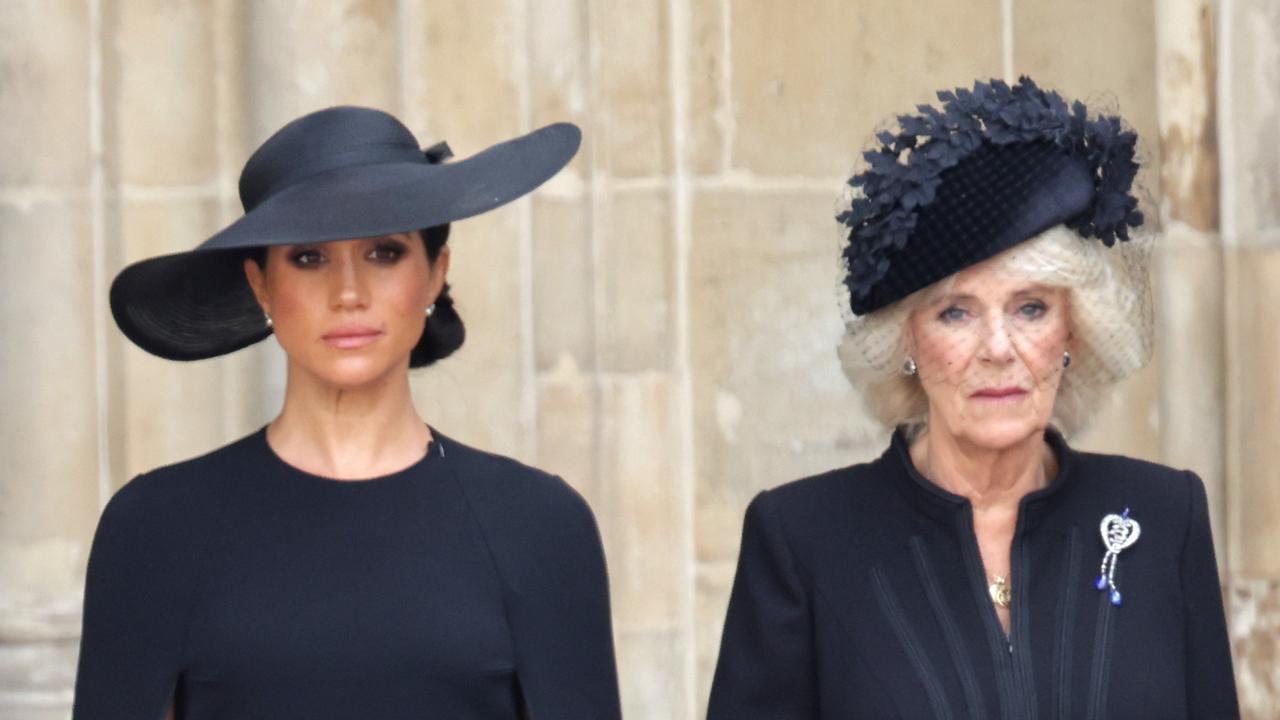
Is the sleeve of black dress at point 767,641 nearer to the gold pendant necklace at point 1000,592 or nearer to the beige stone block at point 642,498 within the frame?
the gold pendant necklace at point 1000,592

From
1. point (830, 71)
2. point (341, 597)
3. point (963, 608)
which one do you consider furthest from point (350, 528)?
point (830, 71)

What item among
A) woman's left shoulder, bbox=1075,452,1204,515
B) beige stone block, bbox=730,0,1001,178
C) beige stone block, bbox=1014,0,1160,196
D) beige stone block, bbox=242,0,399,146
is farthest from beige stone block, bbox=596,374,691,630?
woman's left shoulder, bbox=1075,452,1204,515

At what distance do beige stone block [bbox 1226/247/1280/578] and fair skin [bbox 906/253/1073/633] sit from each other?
1952mm

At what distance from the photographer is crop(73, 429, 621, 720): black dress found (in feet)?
9.14

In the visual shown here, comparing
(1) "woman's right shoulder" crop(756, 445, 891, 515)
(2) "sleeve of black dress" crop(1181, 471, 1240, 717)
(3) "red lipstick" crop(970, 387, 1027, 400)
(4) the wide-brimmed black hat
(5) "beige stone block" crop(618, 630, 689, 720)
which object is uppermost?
(4) the wide-brimmed black hat

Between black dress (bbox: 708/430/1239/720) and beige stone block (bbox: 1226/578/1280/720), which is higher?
black dress (bbox: 708/430/1239/720)

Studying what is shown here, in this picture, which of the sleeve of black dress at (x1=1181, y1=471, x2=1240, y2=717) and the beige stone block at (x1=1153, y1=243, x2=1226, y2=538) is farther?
the beige stone block at (x1=1153, y1=243, x2=1226, y2=538)

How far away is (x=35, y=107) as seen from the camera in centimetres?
462

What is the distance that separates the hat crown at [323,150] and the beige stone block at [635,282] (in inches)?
69.8

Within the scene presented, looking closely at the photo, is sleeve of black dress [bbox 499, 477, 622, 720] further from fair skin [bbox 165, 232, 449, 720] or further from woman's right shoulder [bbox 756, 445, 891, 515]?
woman's right shoulder [bbox 756, 445, 891, 515]

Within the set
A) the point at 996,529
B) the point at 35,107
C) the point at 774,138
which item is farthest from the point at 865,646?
the point at 35,107

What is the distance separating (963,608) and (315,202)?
109cm

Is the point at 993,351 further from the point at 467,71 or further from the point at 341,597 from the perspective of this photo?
the point at 467,71

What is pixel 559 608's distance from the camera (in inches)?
115
